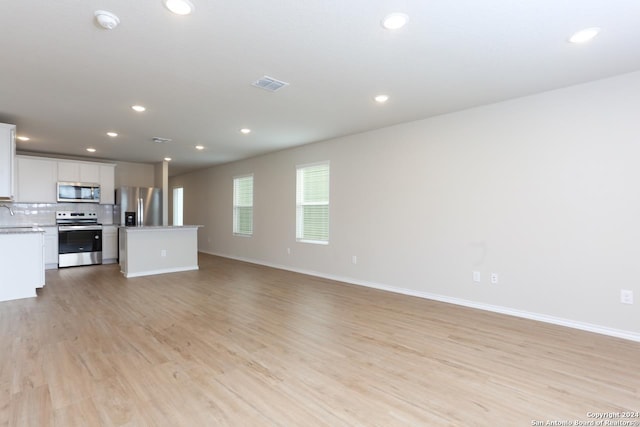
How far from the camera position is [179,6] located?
2076 millimetres

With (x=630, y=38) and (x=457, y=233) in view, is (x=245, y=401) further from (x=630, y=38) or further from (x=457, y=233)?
(x=630, y=38)

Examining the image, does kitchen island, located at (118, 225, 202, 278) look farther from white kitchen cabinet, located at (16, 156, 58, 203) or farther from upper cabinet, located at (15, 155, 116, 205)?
white kitchen cabinet, located at (16, 156, 58, 203)

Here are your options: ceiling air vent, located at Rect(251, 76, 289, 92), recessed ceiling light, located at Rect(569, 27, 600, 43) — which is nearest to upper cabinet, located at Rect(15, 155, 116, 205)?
ceiling air vent, located at Rect(251, 76, 289, 92)

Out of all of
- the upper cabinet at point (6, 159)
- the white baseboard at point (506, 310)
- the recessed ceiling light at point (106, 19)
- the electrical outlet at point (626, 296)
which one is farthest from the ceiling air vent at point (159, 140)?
the electrical outlet at point (626, 296)

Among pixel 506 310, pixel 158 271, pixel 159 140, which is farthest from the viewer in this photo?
pixel 158 271

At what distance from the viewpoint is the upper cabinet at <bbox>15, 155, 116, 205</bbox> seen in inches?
260

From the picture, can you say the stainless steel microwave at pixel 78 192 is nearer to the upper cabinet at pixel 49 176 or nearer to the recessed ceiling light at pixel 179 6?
the upper cabinet at pixel 49 176

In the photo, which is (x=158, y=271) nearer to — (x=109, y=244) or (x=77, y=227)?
(x=109, y=244)

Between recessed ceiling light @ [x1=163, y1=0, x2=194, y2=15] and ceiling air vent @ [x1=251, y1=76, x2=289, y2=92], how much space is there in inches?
43.1

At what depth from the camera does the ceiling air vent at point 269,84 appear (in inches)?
126

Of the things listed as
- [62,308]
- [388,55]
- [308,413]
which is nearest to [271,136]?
[388,55]

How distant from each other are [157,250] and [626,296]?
6968mm

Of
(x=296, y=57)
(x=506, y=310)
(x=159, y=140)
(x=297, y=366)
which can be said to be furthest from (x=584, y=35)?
(x=159, y=140)

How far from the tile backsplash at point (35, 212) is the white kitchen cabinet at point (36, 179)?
407 millimetres
